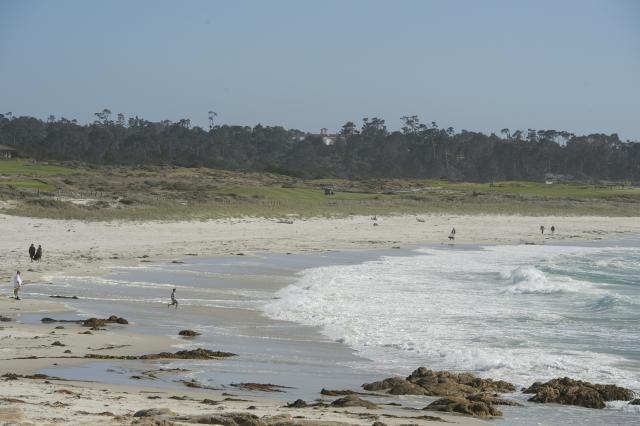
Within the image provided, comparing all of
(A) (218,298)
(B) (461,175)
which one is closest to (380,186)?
(B) (461,175)

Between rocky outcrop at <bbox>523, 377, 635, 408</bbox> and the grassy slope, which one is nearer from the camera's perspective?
rocky outcrop at <bbox>523, 377, 635, 408</bbox>

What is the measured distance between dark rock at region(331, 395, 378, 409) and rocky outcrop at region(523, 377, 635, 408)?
2.39 metres

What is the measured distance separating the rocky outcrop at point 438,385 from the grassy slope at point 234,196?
29.9 meters

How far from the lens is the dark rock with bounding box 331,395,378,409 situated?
1005 centimetres

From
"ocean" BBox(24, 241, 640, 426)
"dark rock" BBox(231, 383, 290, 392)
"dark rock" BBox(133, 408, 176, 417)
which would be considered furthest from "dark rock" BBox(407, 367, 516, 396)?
"dark rock" BBox(133, 408, 176, 417)

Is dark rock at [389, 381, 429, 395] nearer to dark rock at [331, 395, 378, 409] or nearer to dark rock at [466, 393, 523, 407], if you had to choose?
dark rock at [466, 393, 523, 407]

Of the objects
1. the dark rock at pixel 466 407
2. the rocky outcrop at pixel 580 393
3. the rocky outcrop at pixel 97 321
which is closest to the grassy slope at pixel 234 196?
the rocky outcrop at pixel 97 321

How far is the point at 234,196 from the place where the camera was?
5431 centimetres

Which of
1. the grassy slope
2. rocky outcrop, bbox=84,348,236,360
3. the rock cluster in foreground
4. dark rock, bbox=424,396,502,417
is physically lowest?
rocky outcrop, bbox=84,348,236,360

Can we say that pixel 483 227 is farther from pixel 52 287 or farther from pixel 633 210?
pixel 52 287

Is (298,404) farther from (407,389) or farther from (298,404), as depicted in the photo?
(407,389)

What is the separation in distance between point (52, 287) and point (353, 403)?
12777 mm

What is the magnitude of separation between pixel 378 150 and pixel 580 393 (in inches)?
4783

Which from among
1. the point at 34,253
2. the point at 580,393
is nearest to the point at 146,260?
the point at 34,253
